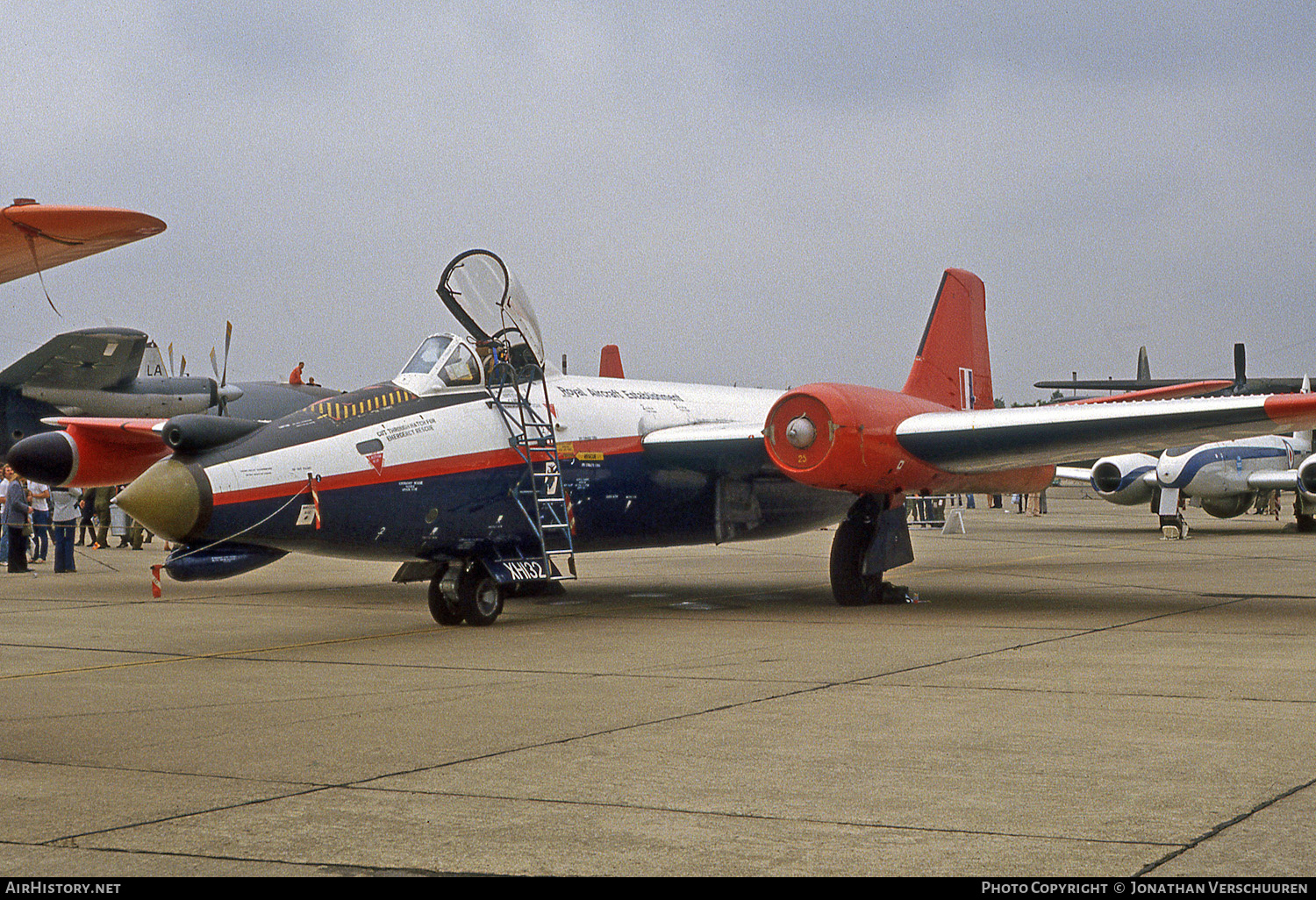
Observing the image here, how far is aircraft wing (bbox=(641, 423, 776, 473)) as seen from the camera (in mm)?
12406

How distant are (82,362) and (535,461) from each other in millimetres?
18375

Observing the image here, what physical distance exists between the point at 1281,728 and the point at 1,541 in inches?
859

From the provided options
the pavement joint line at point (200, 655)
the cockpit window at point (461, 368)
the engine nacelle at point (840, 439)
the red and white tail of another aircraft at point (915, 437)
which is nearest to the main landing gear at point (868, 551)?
the red and white tail of another aircraft at point (915, 437)

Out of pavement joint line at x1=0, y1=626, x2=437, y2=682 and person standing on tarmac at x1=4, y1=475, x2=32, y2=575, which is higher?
person standing on tarmac at x1=4, y1=475, x2=32, y2=575

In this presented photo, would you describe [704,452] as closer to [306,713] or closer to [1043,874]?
[306,713]

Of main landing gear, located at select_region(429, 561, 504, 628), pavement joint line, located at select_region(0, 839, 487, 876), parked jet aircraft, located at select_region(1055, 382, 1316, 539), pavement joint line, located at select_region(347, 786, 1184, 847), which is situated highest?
parked jet aircraft, located at select_region(1055, 382, 1316, 539)

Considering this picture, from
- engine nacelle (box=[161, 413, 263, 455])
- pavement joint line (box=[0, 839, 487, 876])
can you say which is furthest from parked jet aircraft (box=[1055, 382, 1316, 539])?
pavement joint line (box=[0, 839, 487, 876])

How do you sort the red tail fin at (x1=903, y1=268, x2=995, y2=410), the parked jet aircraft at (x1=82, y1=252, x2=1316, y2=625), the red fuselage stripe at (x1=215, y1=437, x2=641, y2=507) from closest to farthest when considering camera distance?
the red fuselage stripe at (x1=215, y1=437, x2=641, y2=507)
the parked jet aircraft at (x1=82, y1=252, x2=1316, y2=625)
the red tail fin at (x1=903, y1=268, x2=995, y2=410)

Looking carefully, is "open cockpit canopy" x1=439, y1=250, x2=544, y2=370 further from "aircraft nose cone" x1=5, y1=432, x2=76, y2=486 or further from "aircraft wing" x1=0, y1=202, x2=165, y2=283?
"aircraft wing" x1=0, y1=202, x2=165, y2=283

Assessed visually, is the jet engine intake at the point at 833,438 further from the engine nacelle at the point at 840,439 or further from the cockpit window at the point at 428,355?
the cockpit window at the point at 428,355

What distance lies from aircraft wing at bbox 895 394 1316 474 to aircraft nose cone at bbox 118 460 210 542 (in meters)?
6.48

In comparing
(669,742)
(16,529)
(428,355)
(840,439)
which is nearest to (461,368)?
(428,355)

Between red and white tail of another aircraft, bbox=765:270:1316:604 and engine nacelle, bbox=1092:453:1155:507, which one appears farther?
engine nacelle, bbox=1092:453:1155:507

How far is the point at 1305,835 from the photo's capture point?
3.91 meters
